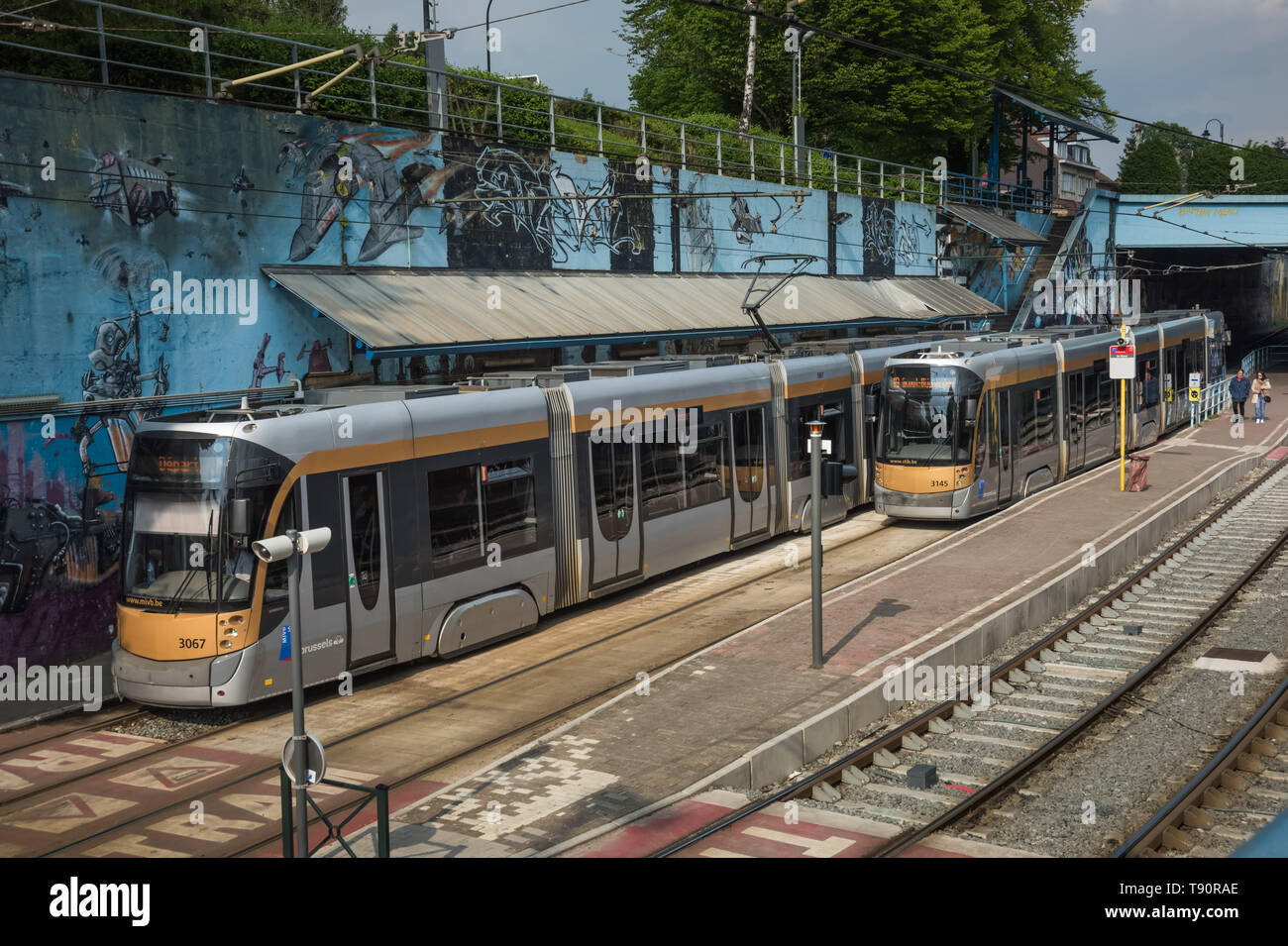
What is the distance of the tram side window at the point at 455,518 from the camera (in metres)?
14.7

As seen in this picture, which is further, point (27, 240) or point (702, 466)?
point (702, 466)

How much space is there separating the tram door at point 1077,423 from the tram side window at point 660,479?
1174 centimetres

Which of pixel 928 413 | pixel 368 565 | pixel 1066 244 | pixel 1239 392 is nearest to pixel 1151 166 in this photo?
pixel 1066 244

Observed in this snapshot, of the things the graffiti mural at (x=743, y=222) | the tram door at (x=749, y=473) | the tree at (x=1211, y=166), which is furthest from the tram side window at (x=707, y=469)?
the tree at (x=1211, y=166)

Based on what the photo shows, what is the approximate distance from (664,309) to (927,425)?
22.3 ft

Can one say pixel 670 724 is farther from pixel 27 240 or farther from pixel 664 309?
pixel 664 309

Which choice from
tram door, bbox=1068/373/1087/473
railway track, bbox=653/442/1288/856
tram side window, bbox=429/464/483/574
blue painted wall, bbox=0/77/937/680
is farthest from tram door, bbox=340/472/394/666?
tram door, bbox=1068/373/1087/473

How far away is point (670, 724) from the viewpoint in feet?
41.8

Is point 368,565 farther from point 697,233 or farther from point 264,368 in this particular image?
point 697,233

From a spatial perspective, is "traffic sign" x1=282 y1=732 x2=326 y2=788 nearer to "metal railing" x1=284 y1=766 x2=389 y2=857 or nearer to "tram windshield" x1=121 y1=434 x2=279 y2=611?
"metal railing" x1=284 y1=766 x2=389 y2=857

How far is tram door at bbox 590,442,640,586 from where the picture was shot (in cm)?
1736
